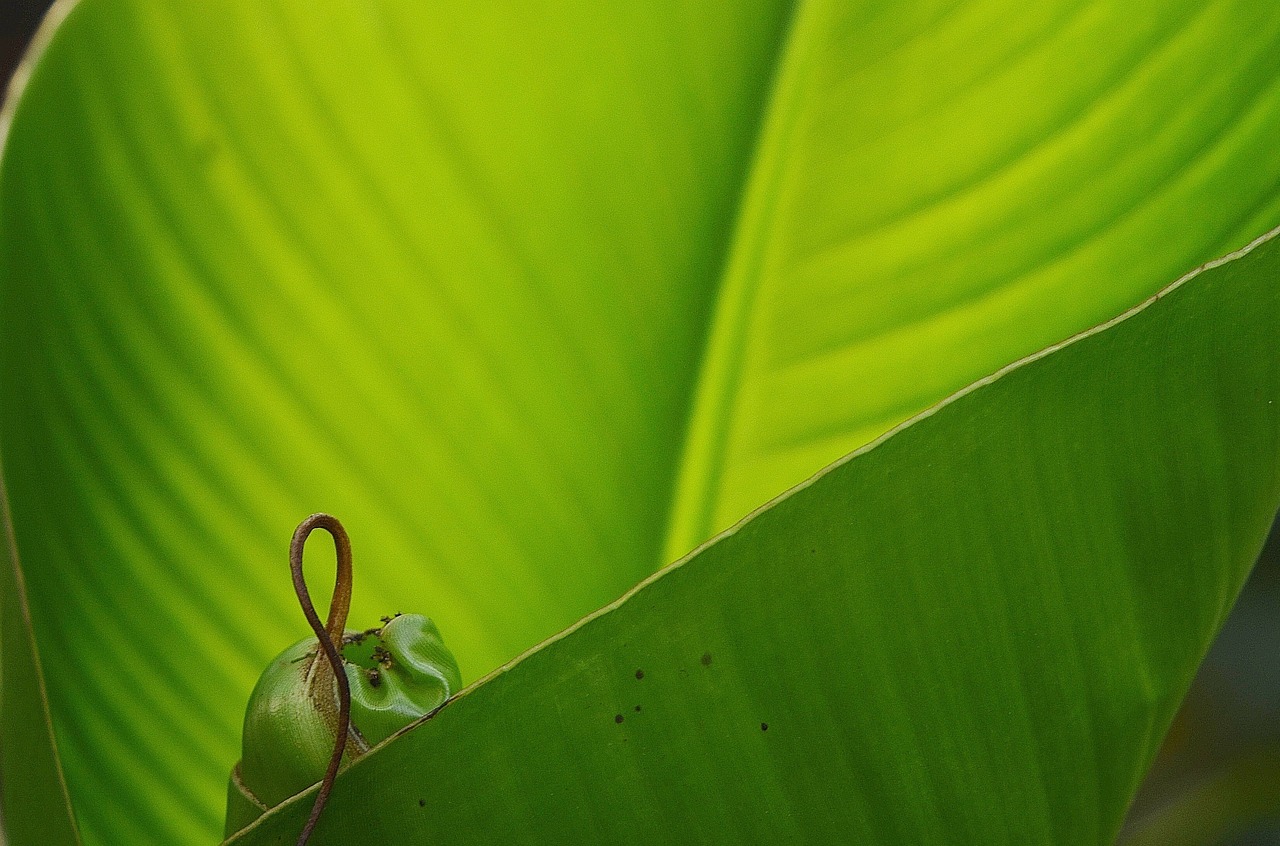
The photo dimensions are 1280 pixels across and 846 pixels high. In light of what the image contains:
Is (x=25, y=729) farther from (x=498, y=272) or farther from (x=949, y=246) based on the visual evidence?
(x=949, y=246)

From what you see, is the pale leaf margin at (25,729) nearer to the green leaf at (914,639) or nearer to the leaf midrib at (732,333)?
the green leaf at (914,639)

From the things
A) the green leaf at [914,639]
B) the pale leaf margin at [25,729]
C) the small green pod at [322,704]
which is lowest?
the green leaf at [914,639]

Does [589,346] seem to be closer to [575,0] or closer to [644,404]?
[644,404]

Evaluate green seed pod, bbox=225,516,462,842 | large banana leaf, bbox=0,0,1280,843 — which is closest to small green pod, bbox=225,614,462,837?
green seed pod, bbox=225,516,462,842

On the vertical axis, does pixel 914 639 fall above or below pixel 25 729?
below

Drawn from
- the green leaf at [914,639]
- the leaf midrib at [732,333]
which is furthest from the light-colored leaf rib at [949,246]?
the green leaf at [914,639]

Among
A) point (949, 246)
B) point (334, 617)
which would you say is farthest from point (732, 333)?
point (334, 617)

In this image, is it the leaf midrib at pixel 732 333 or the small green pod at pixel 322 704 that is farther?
the leaf midrib at pixel 732 333
